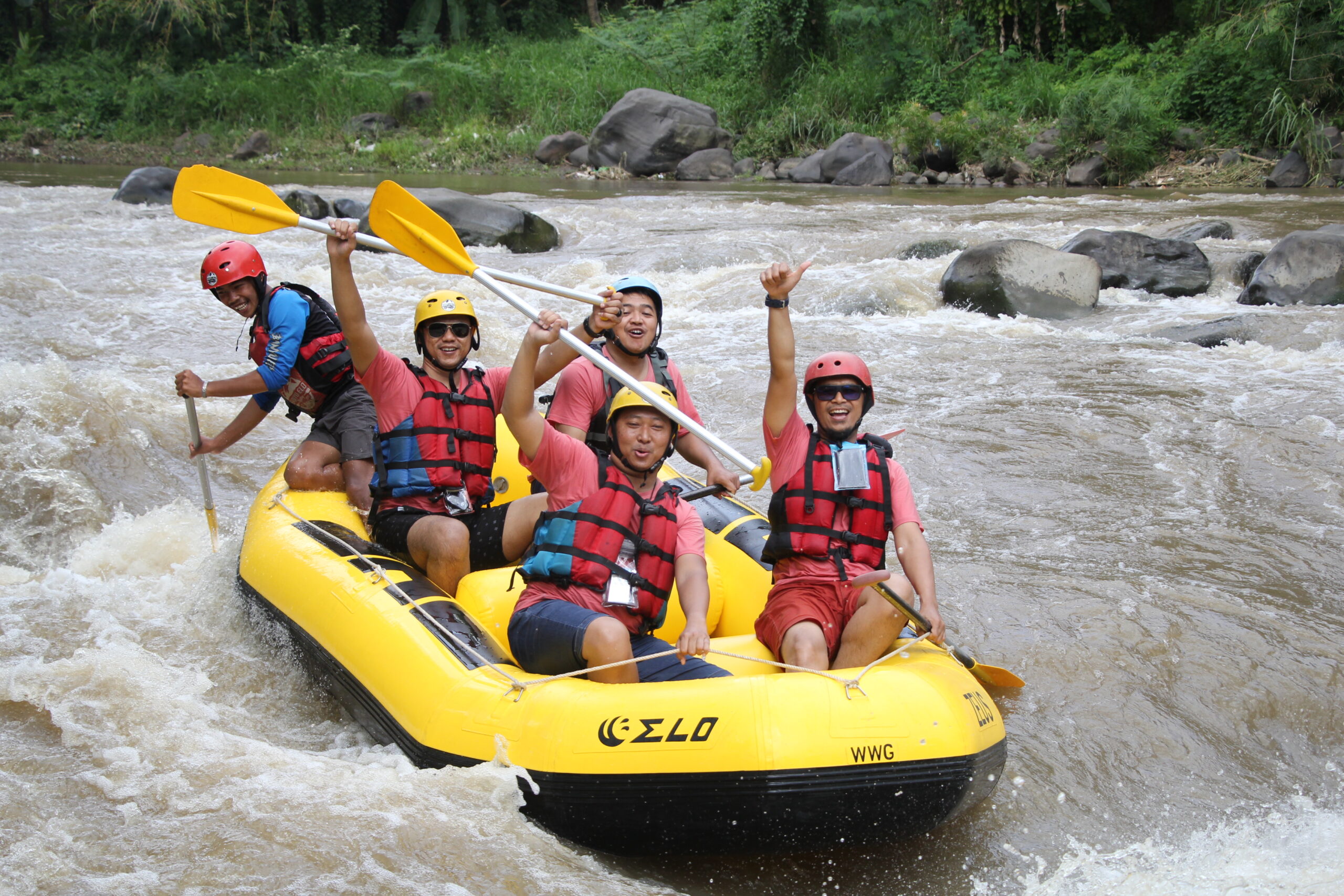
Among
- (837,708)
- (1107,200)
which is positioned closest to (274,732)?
(837,708)

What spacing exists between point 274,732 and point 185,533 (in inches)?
70.0

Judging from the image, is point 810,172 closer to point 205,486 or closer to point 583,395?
point 205,486

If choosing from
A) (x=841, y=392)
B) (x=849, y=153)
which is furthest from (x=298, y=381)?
(x=849, y=153)

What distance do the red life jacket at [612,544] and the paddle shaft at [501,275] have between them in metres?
0.70

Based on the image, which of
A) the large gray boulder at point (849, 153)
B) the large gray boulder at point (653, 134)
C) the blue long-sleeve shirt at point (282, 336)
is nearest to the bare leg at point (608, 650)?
the blue long-sleeve shirt at point (282, 336)

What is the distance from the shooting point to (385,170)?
63.6ft

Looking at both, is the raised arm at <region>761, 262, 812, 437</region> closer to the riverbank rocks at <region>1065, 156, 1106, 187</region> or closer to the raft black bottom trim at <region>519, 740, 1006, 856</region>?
the raft black bottom trim at <region>519, 740, 1006, 856</region>

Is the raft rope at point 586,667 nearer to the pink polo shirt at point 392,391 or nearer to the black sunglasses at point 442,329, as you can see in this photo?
the pink polo shirt at point 392,391

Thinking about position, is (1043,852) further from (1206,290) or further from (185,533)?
(1206,290)

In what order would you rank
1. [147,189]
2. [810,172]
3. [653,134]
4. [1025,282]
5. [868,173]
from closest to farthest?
[1025,282]
[147,189]
[868,173]
[810,172]
[653,134]

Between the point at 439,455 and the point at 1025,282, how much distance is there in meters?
5.75

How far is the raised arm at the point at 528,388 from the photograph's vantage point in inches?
114

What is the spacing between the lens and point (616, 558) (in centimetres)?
283

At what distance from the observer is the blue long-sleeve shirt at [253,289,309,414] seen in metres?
3.92
